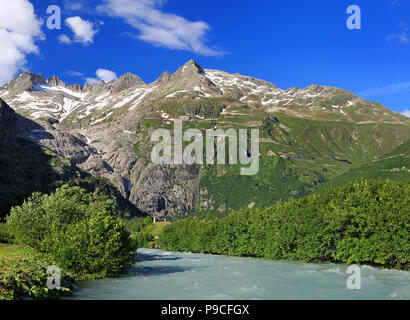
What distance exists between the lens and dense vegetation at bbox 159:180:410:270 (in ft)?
238

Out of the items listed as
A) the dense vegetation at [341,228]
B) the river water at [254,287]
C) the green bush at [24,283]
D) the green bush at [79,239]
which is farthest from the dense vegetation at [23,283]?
the dense vegetation at [341,228]

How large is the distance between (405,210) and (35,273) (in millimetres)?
68993

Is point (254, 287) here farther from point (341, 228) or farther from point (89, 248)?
point (341, 228)

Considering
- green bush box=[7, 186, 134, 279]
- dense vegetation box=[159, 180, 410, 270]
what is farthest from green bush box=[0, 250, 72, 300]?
dense vegetation box=[159, 180, 410, 270]

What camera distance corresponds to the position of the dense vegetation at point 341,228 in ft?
238

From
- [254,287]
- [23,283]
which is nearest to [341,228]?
[254,287]

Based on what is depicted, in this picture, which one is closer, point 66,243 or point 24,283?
point 24,283

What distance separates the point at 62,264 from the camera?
173ft

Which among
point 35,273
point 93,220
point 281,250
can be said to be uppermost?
point 93,220

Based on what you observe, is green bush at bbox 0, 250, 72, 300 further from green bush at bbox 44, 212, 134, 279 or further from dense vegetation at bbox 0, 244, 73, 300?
green bush at bbox 44, 212, 134, 279

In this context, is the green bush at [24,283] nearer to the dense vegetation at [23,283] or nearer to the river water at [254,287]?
the dense vegetation at [23,283]

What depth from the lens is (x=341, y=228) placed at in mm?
83312

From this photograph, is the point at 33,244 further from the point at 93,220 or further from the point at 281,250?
the point at 281,250
